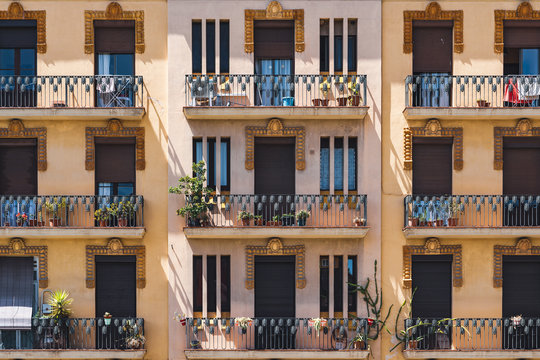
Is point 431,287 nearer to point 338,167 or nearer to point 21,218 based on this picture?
point 338,167

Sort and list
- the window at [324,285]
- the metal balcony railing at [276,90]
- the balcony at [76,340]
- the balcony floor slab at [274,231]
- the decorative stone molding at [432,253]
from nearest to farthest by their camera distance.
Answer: the balcony at [76,340]
the balcony floor slab at [274,231]
the metal balcony railing at [276,90]
the decorative stone molding at [432,253]
the window at [324,285]

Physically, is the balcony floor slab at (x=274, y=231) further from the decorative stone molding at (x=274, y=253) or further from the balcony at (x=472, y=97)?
the balcony at (x=472, y=97)

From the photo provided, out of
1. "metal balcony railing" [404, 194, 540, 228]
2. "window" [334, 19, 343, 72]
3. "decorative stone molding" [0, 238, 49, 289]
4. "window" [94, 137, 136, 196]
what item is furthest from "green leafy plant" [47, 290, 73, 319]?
"window" [334, 19, 343, 72]

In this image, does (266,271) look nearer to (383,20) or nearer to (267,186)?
(267,186)

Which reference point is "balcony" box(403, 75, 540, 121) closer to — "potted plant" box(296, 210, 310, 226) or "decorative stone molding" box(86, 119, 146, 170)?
"potted plant" box(296, 210, 310, 226)

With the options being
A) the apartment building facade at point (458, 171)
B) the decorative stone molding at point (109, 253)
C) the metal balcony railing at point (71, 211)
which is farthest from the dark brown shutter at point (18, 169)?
the apartment building facade at point (458, 171)

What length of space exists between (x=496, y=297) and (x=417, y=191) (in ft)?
12.7

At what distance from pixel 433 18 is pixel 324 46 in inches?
131

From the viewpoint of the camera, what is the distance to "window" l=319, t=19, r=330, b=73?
1941 cm

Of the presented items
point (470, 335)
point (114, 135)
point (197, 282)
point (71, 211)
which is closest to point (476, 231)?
point (470, 335)

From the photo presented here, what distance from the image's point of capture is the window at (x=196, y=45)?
762 inches

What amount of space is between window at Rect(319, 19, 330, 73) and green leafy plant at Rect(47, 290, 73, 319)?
10.1 metres

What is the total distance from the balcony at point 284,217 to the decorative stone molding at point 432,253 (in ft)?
5.35

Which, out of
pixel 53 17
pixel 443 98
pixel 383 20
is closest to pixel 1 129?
pixel 53 17
